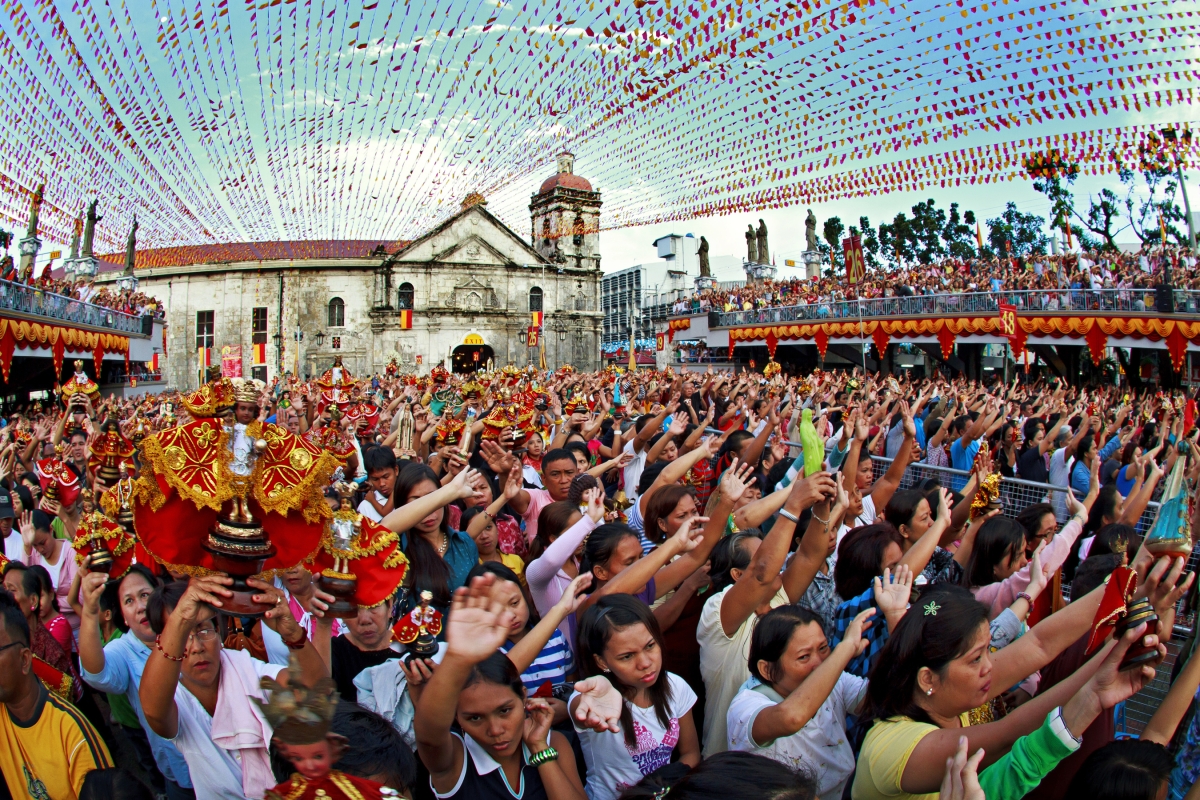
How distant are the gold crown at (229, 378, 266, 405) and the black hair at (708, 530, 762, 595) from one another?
225 centimetres

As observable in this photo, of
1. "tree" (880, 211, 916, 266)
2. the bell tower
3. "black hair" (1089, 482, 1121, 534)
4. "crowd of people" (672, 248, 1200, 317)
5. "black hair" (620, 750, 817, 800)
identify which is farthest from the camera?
"tree" (880, 211, 916, 266)

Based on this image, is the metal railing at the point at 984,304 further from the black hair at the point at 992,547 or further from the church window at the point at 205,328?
the church window at the point at 205,328

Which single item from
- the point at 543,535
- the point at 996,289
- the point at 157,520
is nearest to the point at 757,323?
the point at 996,289

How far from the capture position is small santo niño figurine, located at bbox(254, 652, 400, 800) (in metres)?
1.63

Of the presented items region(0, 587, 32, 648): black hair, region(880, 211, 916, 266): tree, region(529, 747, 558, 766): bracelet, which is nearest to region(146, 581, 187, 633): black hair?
region(0, 587, 32, 648): black hair

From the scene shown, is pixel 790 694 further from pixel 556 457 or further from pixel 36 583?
pixel 36 583

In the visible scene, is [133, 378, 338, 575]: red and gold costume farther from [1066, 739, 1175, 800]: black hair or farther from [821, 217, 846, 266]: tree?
[821, 217, 846, 266]: tree

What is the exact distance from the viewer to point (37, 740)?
2.49 m

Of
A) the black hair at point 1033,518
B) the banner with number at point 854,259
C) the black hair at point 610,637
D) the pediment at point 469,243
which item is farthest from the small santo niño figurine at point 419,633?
the pediment at point 469,243

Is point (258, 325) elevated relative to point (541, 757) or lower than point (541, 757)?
elevated

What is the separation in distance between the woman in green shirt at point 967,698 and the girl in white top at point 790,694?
0.52ft

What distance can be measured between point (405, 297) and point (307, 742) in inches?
1703

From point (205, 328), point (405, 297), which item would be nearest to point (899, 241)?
point (405, 297)

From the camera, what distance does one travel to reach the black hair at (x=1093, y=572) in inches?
135
